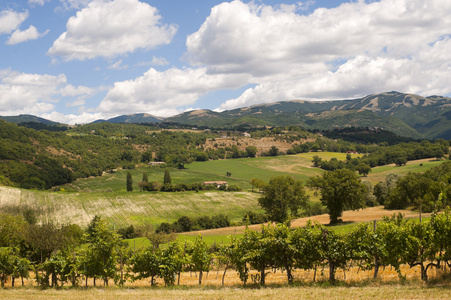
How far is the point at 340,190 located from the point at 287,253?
32.0 metres

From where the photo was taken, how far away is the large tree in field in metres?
55.0

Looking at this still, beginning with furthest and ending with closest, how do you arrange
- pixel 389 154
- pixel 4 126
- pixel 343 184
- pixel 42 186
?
pixel 4 126 < pixel 389 154 < pixel 42 186 < pixel 343 184

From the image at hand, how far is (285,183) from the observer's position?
209 ft

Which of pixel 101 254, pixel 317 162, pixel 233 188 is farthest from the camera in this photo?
pixel 317 162

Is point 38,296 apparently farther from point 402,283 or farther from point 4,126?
point 4,126

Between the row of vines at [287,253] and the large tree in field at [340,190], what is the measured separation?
1070 inches

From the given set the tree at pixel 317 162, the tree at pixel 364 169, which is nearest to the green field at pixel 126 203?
the tree at pixel 364 169

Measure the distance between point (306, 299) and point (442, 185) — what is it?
162 feet

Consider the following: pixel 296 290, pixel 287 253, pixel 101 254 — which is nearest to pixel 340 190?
pixel 287 253

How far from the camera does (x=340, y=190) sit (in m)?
55.2

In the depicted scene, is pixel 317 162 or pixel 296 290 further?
pixel 317 162

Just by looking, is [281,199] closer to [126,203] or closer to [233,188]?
[126,203]

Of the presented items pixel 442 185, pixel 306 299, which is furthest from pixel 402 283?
pixel 442 185

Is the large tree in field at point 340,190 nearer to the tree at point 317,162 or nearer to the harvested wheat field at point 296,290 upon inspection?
the harvested wheat field at point 296,290
